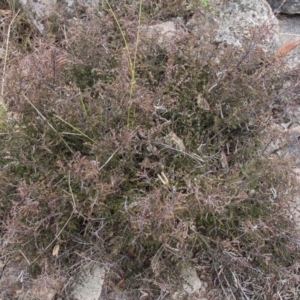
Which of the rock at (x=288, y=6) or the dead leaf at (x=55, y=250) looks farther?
the rock at (x=288, y=6)

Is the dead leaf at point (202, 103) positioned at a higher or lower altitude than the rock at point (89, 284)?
higher

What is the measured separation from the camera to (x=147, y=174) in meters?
2.79

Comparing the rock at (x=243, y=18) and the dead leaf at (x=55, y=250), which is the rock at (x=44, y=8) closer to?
the rock at (x=243, y=18)

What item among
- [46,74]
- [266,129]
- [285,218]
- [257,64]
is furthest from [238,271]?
[46,74]

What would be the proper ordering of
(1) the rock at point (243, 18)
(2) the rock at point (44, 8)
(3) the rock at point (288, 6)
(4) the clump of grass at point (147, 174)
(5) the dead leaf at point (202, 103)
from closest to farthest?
(4) the clump of grass at point (147, 174) < (5) the dead leaf at point (202, 103) < (1) the rock at point (243, 18) < (2) the rock at point (44, 8) < (3) the rock at point (288, 6)

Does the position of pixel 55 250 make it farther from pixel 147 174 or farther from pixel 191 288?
pixel 191 288

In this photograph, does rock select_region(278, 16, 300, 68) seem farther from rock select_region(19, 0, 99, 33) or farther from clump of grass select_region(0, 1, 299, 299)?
rock select_region(19, 0, 99, 33)

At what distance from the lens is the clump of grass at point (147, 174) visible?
8.57 ft

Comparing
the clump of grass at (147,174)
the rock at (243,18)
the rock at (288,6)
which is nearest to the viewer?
the clump of grass at (147,174)

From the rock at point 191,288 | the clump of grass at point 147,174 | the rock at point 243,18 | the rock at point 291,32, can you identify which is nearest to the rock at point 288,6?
the rock at point 291,32

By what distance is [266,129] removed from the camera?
120 inches

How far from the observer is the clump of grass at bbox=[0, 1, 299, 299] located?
2.61 meters

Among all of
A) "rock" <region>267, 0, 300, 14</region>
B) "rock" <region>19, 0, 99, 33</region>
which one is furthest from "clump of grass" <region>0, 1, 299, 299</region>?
"rock" <region>267, 0, 300, 14</region>

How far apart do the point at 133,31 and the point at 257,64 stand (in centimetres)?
88
